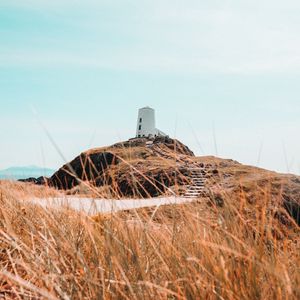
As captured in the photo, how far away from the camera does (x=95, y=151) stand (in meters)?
33.0

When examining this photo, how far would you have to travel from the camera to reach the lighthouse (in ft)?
164

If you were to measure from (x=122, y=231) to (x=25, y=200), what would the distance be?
255cm

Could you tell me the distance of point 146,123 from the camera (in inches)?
1982

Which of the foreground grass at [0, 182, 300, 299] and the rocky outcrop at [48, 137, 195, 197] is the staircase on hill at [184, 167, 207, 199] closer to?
the rocky outcrop at [48, 137, 195, 197]

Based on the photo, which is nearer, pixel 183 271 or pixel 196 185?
pixel 183 271

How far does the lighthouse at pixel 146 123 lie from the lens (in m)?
50.1

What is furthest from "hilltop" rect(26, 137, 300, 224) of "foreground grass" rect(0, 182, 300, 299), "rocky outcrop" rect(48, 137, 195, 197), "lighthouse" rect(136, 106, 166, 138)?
"lighthouse" rect(136, 106, 166, 138)

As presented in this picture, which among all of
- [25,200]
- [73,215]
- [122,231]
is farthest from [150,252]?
[25,200]

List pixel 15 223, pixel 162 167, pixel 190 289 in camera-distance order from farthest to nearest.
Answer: pixel 162 167
pixel 15 223
pixel 190 289

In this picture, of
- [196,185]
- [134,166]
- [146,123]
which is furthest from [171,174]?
[146,123]

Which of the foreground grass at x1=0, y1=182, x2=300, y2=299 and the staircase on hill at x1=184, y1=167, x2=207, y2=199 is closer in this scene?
the foreground grass at x1=0, y1=182, x2=300, y2=299

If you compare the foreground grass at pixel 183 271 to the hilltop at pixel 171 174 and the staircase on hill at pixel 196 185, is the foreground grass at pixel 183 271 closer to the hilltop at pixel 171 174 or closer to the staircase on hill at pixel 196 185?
the hilltop at pixel 171 174

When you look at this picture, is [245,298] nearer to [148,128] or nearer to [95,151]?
[95,151]

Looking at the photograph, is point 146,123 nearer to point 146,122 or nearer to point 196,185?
point 146,122
